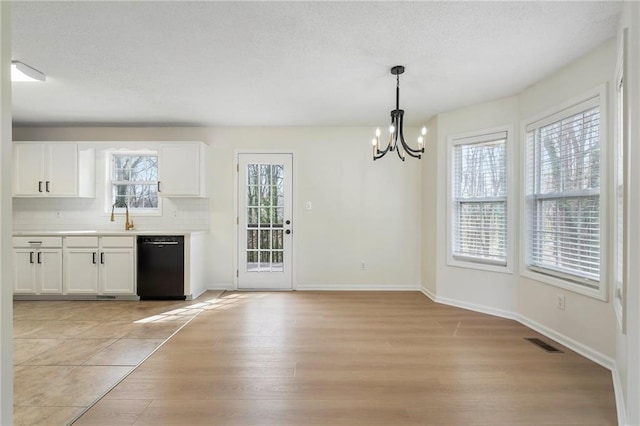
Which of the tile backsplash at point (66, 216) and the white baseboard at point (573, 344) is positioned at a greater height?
the tile backsplash at point (66, 216)

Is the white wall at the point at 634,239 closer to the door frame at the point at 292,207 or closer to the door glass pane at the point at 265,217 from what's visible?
the door frame at the point at 292,207

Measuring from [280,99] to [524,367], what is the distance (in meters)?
3.46

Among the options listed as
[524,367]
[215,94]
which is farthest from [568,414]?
[215,94]

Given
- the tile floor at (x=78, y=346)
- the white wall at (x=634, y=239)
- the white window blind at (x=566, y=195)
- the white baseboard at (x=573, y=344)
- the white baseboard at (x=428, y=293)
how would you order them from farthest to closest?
the white baseboard at (x=428, y=293)
the white window blind at (x=566, y=195)
the white baseboard at (x=573, y=344)
the tile floor at (x=78, y=346)
the white wall at (x=634, y=239)

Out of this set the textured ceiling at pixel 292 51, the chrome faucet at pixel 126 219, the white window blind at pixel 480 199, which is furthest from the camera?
the chrome faucet at pixel 126 219

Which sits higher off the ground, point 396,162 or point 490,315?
point 396,162

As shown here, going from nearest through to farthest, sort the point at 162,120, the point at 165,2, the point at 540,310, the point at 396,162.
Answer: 1. the point at 165,2
2. the point at 540,310
3. the point at 162,120
4. the point at 396,162

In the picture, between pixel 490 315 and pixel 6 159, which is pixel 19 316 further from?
pixel 490 315

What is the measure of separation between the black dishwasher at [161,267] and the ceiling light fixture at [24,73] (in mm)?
2071

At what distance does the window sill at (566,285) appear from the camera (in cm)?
253

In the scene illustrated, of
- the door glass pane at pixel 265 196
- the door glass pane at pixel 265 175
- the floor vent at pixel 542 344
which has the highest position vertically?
the door glass pane at pixel 265 175

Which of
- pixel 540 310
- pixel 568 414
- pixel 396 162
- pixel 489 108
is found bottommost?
pixel 568 414

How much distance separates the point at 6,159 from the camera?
1175 mm

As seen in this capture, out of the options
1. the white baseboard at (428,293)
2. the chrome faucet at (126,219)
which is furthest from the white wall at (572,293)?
the chrome faucet at (126,219)
